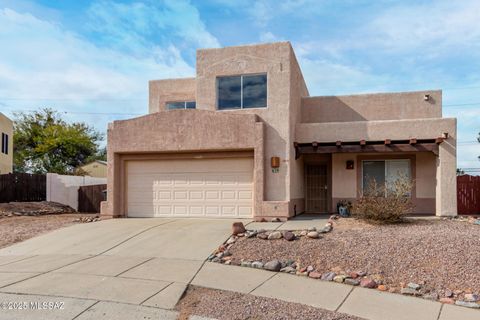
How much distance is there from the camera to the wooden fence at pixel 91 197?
72.2 ft

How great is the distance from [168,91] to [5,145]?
661 inches

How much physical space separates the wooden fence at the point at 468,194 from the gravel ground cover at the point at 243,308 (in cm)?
1447

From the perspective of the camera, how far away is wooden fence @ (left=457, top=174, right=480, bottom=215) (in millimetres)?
18609

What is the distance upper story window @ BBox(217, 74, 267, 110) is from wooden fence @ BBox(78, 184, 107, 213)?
942 cm

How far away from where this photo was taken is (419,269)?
8.71m

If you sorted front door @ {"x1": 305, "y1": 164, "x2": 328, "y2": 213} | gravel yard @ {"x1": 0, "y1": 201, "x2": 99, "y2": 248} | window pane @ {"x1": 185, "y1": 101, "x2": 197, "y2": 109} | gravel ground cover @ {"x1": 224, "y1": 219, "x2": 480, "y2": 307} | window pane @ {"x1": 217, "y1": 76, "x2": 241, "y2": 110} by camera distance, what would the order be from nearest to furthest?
gravel ground cover @ {"x1": 224, "y1": 219, "x2": 480, "y2": 307} < gravel yard @ {"x1": 0, "y1": 201, "x2": 99, "y2": 248} < window pane @ {"x1": 217, "y1": 76, "x2": 241, "y2": 110} < front door @ {"x1": 305, "y1": 164, "x2": 328, "y2": 213} < window pane @ {"x1": 185, "y1": 101, "x2": 197, "y2": 109}

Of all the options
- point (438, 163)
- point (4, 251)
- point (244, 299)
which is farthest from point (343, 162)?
point (4, 251)

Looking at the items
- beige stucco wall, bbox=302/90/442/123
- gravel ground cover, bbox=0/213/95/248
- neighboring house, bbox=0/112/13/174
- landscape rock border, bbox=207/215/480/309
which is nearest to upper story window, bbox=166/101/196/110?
beige stucco wall, bbox=302/90/442/123

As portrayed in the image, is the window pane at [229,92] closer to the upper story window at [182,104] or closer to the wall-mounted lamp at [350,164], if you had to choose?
the upper story window at [182,104]

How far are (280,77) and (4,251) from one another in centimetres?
1039

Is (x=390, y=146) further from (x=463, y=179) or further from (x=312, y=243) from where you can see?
(x=312, y=243)

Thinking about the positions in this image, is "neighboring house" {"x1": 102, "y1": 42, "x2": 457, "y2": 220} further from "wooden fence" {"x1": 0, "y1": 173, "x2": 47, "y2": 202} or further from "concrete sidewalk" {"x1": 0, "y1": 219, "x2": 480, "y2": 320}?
"wooden fence" {"x1": 0, "y1": 173, "x2": 47, "y2": 202}

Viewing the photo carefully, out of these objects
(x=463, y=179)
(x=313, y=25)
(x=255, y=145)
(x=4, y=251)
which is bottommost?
(x=4, y=251)

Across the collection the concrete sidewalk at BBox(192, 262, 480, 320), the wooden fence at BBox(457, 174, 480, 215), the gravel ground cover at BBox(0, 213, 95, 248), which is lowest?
the concrete sidewalk at BBox(192, 262, 480, 320)
